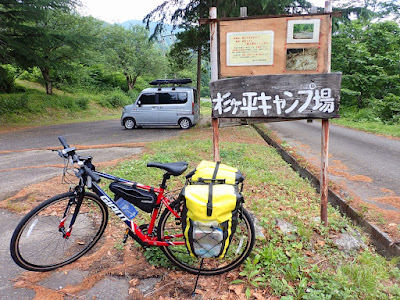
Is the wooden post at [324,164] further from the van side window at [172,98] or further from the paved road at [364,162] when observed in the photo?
the van side window at [172,98]

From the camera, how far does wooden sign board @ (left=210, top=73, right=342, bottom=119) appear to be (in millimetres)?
3043

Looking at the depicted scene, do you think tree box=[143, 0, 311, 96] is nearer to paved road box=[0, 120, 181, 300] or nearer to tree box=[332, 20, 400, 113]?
paved road box=[0, 120, 181, 300]

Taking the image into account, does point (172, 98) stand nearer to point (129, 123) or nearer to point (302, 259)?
point (129, 123)

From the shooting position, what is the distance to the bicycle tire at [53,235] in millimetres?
2408

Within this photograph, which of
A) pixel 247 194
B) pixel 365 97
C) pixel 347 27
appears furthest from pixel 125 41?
pixel 247 194

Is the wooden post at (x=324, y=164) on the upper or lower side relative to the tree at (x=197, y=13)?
lower

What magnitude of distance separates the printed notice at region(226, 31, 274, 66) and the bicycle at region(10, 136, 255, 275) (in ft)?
5.18

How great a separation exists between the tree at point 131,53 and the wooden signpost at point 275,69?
27.4 metres

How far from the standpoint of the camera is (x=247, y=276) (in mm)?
2480

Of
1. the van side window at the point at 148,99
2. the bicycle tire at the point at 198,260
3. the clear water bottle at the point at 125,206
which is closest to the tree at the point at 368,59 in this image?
the van side window at the point at 148,99

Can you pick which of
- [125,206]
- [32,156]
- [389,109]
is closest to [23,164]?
[32,156]

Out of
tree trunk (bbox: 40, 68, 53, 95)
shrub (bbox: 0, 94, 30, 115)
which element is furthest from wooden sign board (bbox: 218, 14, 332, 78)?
tree trunk (bbox: 40, 68, 53, 95)

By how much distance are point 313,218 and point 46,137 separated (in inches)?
395

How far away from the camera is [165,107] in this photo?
1238 centimetres
